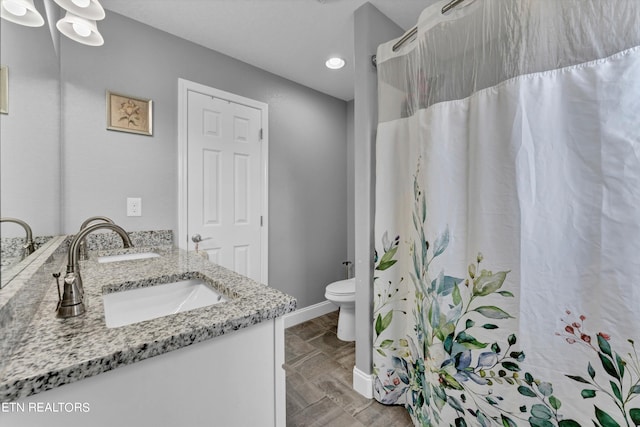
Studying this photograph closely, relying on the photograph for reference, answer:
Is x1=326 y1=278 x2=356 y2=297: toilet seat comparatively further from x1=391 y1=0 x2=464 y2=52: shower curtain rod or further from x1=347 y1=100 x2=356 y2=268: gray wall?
x1=391 y1=0 x2=464 y2=52: shower curtain rod

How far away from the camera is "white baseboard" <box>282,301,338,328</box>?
8.27 ft

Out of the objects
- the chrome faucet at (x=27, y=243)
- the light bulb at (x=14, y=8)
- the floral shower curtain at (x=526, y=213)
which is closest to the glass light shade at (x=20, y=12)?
the light bulb at (x=14, y=8)

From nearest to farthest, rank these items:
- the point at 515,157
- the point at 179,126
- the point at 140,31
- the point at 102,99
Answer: the point at 515,157 < the point at 102,99 < the point at 140,31 < the point at 179,126

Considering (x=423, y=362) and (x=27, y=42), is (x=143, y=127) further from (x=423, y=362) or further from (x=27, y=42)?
(x=423, y=362)

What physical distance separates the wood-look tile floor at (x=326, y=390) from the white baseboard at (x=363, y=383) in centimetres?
3

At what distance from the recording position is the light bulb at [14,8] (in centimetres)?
55

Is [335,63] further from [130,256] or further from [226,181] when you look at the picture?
[130,256]

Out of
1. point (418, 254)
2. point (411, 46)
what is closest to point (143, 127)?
point (411, 46)

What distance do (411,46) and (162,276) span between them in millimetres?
1594

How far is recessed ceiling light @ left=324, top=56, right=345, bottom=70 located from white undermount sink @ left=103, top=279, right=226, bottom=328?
1.98 m

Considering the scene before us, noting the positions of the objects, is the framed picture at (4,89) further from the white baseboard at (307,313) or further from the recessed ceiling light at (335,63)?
the white baseboard at (307,313)

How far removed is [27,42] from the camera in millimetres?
771

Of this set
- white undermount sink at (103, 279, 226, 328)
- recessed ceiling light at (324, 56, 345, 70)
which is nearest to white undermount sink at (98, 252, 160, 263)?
white undermount sink at (103, 279, 226, 328)

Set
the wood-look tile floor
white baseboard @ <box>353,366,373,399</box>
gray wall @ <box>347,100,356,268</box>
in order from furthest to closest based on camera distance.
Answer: gray wall @ <box>347,100,356,268</box> → white baseboard @ <box>353,366,373,399</box> → the wood-look tile floor
